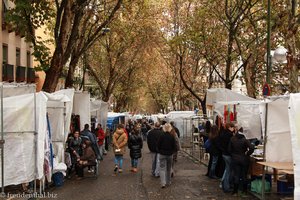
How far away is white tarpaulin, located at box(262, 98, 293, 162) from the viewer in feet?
40.1

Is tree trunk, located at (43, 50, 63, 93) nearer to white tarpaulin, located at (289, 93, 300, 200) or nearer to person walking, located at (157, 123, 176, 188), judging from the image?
person walking, located at (157, 123, 176, 188)

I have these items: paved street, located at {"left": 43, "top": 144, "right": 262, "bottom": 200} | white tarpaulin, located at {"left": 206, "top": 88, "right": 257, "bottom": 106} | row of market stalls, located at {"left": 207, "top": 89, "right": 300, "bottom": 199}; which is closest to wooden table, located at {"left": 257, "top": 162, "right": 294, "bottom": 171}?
row of market stalls, located at {"left": 207, "top": 89, "right": 300, "bottom": 199}

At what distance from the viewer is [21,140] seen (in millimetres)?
12102

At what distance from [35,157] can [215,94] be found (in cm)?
975

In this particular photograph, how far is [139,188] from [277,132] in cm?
467

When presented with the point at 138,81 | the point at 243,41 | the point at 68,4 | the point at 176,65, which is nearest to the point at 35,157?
the point at 68,4

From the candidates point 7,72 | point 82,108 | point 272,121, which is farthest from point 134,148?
point 7,72

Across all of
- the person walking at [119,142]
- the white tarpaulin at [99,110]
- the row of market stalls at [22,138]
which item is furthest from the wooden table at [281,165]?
the white tarpaulin at [99,110]

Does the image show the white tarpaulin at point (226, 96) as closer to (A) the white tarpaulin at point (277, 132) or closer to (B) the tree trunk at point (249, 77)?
(B) the tree trunk at point (249, 77)

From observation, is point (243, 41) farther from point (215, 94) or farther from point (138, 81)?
point (138, 81)

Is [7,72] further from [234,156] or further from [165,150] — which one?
[234,156]

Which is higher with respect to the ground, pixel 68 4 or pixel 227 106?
pixel 68 4

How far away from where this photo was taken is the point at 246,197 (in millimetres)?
13289

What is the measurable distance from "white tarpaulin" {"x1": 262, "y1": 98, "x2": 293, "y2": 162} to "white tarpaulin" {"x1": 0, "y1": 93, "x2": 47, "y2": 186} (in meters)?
5.43
